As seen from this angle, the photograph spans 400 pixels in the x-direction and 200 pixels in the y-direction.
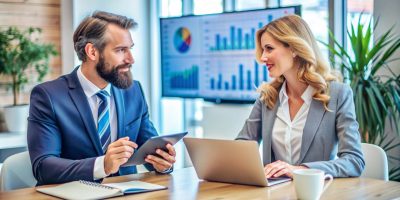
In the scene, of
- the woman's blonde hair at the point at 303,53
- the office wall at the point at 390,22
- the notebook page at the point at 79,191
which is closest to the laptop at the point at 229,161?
the notebook page at the point at 79,191

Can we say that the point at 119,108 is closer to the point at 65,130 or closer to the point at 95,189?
the point at 65,130

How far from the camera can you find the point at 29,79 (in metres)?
4.53

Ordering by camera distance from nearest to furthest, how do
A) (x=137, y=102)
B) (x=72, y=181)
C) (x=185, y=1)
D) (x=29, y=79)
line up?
(x=72, y=181)
(x=137, y=102)
(x=29, y=79)
(x=185, y=1)

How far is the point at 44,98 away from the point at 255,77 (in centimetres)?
207

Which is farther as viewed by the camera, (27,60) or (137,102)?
(27,60)

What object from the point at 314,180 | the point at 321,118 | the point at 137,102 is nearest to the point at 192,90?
the point at 137,102

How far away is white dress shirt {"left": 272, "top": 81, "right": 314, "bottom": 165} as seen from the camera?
2.45 m

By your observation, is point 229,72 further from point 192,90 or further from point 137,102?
point 137,102

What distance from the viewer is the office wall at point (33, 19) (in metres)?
4.41

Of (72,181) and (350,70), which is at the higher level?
(350,70)

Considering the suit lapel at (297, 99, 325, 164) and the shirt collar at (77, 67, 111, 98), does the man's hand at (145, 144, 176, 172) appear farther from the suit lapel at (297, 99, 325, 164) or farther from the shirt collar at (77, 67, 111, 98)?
the suit lapel at (297, 99, 325, 164)

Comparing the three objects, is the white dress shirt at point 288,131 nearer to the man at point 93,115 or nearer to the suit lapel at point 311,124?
the suit lapel at point 311,124

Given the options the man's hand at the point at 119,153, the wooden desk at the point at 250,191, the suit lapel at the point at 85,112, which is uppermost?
the suit lapel at the point at 85,112

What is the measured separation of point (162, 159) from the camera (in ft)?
7.50
